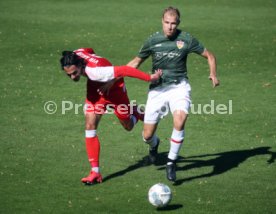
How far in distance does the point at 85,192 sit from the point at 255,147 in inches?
171

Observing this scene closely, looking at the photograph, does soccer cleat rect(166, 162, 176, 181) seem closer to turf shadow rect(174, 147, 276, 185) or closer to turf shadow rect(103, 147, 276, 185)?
turf shadow rect(103, 147, 276, 185)

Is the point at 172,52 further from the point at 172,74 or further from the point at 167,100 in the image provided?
the point at 167,100

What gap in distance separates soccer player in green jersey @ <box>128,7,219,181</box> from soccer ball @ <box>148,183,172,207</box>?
4.11 ft

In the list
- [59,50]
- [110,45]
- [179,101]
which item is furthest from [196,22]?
[179,101]

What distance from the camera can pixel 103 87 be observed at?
1208 centimetres

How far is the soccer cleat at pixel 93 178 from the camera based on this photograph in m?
11.9

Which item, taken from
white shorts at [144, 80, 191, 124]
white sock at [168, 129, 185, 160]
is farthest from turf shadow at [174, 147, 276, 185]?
white shorts at [144, 80, 191, 124]

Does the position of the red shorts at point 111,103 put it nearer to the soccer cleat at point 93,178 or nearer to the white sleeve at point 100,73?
the white sleeve at point 100,73

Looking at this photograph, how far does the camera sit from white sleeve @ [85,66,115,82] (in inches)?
455

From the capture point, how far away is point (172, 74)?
12.3 meters

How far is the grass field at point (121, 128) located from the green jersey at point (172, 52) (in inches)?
75.5

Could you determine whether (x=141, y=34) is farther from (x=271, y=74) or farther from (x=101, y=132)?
(x=101, y=132)

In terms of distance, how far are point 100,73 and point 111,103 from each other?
38.4 inches

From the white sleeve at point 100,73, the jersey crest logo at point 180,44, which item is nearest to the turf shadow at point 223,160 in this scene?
the jersey crest logo at point 180,44
